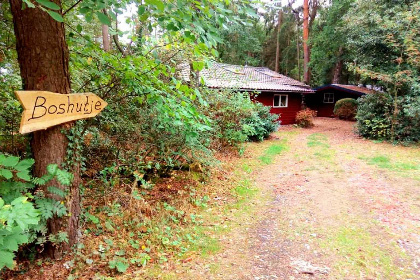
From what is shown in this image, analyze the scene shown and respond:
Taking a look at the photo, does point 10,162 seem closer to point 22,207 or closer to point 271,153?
point 22,207

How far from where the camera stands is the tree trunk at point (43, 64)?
2.31 metres

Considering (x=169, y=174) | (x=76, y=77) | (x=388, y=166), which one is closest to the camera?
(x=76, y=77)

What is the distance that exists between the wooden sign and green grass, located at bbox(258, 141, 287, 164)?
643 cm

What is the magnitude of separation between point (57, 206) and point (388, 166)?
8.81 m

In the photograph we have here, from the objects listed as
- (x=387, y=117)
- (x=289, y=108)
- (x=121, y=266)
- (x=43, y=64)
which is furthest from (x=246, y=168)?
(x=289, y=108)

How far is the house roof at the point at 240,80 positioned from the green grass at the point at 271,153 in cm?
279

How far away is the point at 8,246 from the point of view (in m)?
1.73

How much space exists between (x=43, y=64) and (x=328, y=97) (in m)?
24.1

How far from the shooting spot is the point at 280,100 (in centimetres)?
1764

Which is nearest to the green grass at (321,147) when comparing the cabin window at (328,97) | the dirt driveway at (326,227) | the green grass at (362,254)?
the dirt driveway at (326,227)

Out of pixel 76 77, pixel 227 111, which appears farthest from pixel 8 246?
pixel 227 111

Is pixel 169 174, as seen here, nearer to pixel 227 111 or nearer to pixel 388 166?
pixel 227 111

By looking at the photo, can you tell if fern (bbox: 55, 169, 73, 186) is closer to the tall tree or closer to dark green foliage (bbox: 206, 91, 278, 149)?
dark green foliage (bbox: 206, 91, 278, 149)

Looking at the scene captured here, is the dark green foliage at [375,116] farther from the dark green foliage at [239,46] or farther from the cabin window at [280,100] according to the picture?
the dark green foliage at [239,46]
